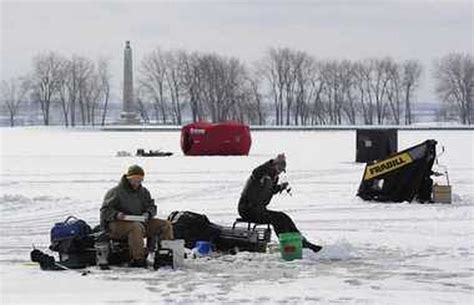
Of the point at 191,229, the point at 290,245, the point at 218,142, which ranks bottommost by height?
the point at 290,245

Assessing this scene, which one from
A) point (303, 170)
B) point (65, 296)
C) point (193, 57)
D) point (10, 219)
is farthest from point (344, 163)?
point (193, 57)

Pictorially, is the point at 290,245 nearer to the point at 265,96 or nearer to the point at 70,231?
the point at 70,231

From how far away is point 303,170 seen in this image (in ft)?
86.0

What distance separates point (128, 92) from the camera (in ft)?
299

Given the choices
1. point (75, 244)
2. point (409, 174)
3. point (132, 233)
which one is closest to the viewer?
point (132, 233)

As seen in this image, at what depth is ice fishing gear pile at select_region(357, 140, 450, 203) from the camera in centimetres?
1691

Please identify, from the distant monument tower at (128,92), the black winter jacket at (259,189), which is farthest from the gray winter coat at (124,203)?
the distant monument tower at (128,92)

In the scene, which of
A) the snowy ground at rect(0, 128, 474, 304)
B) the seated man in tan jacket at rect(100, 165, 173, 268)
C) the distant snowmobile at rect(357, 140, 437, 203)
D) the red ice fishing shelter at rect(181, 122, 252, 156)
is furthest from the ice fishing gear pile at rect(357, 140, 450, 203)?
the red ice fishing shelter at rect(181, 122, 252, 156)

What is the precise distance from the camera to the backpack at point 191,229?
36.3 ft

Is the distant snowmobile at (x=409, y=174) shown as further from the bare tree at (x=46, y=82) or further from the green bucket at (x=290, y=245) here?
the bare tree at (x=46, y=82)

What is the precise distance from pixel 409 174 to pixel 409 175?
2 centimetres

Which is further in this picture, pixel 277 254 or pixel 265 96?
pixel 265 96

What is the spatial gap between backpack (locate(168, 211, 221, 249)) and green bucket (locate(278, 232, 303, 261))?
1039 millimetres

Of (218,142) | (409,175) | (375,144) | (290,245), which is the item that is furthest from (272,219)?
(218,142)
